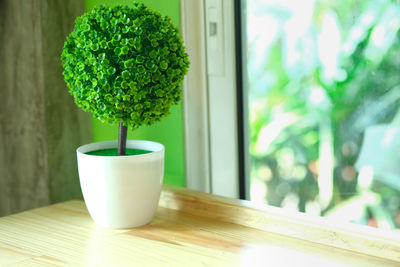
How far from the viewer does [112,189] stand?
1.10 metres

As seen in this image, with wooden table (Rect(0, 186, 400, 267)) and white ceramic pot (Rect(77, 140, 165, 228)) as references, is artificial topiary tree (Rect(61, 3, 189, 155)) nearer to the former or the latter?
white ceramic pot (Rect(77, 140, 165, 228))

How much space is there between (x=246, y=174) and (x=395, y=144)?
38 cm

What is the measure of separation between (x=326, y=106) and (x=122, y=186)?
1.60ft

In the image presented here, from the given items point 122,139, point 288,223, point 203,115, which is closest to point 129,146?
point 122,139

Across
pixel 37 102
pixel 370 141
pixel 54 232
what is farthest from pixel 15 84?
pixel 370 141

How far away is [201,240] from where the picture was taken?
1070 millimetres

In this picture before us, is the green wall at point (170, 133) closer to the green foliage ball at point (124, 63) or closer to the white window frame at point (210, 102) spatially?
the white window frame at point (210, 102)

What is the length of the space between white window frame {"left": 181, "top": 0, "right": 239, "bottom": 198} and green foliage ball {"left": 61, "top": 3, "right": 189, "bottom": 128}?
235mm

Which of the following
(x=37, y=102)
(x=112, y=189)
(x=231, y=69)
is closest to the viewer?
(x=112, y=189)

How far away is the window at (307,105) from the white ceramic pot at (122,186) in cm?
26

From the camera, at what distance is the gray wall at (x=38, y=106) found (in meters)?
1.39

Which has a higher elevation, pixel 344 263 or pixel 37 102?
pixel 37 102

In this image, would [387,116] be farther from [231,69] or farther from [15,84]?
[15,84]

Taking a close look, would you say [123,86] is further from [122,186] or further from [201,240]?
[201,240]
